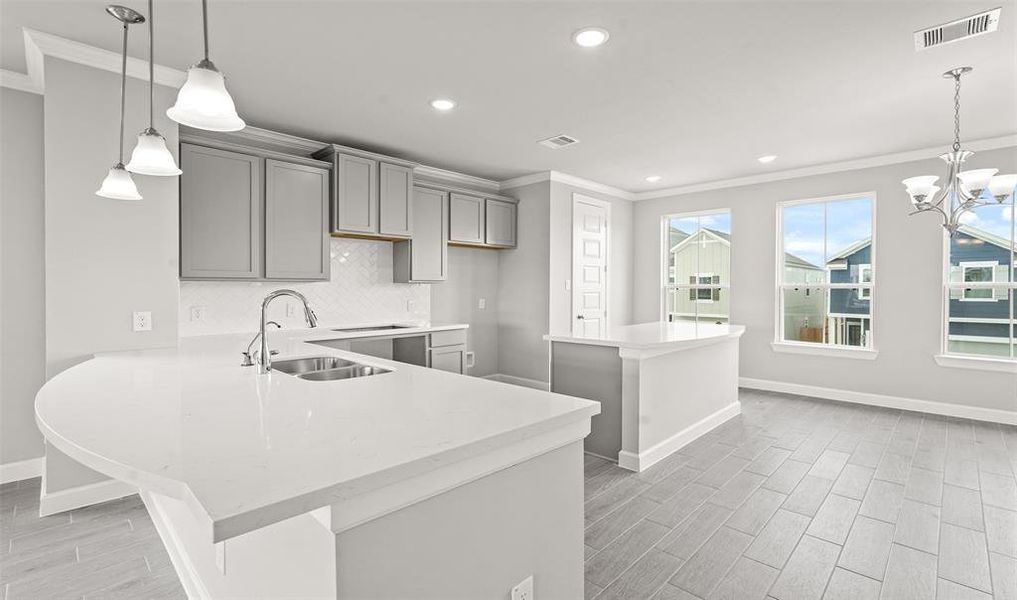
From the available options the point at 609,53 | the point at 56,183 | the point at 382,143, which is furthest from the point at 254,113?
the point at 609,53

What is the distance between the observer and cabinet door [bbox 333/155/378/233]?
165 inches

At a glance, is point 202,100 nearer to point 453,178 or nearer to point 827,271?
point 453,178

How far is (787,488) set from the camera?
3.01 m

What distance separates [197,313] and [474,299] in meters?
3.03

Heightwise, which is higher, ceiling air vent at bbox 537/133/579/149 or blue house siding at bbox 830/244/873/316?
ceiling air vent at bbox 537/133/579/149

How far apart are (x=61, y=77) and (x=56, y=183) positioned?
1.98ft

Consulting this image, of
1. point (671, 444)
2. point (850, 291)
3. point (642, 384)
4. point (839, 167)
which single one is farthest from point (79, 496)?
point (839, 167)

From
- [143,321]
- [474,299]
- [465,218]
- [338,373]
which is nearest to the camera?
[338,373]

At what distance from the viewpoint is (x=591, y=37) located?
2623 millimetres

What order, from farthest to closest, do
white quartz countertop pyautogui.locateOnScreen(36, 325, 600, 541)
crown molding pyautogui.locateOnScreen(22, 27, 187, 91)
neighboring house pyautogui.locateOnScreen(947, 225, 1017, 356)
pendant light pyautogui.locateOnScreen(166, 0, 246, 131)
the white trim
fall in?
neighboring house pyautogui.locateOnScreen(947, 225, 1017, 356) < the white trim < crown molding pyautogui.locateOnScreen(22, 27, 187, 91) < pendant light pyautogui.locateOnScreen(166, 0, 246, 131) < white quartz countertop pyautogui.locateOnScreen(36, 325, 600, 541)

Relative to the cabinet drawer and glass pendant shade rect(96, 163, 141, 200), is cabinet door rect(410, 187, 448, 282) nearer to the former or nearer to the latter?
the cabinet drawer

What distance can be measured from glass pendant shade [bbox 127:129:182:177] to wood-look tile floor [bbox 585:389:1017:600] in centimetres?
251

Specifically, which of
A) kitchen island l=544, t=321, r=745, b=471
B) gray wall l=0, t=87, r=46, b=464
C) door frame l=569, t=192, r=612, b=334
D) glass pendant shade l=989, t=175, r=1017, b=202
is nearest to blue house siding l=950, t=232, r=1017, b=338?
glass pendant shade l=989, t=175, r=1017, b=202

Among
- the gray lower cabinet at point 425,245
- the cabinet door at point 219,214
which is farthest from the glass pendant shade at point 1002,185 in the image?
the cabinet door at point 219,214
